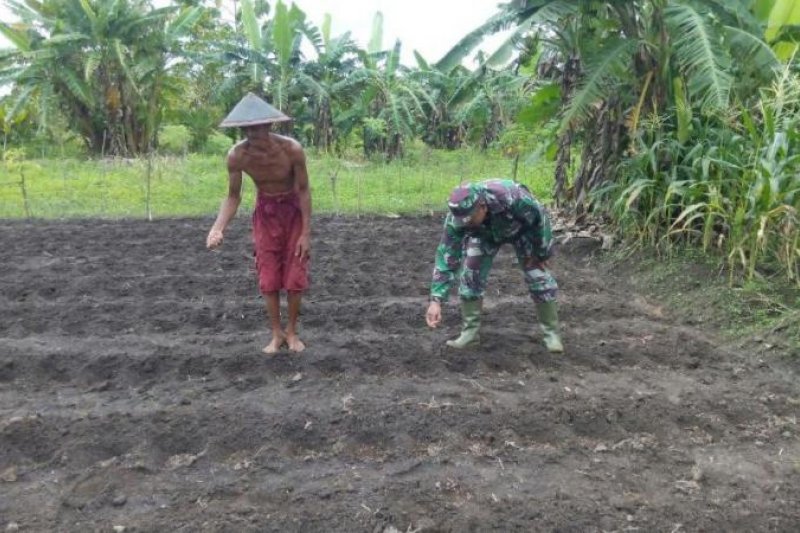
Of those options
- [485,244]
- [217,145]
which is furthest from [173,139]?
[485,244]

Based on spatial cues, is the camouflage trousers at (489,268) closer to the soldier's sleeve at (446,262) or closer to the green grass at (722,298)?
the soldier's sleeve at (446,262)

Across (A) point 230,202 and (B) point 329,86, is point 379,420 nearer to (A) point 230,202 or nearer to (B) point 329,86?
(A) point 230,202

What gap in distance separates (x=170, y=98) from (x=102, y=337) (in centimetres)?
1529

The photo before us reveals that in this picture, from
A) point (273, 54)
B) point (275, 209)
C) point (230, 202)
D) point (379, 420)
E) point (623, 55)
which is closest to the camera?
point (379, 420)

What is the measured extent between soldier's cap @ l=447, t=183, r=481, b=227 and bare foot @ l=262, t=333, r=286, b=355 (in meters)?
1.41

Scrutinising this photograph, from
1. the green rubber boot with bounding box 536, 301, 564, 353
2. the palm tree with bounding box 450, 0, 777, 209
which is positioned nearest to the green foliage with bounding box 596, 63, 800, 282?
the palm tree with bounding box 450, 0, 777, 209

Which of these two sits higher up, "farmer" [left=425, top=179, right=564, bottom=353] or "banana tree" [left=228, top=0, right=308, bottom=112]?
"banana tree" [left=228, top=0, right=308, bottom=112]

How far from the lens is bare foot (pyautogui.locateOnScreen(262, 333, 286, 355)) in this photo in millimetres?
4375

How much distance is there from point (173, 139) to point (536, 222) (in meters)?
15.5

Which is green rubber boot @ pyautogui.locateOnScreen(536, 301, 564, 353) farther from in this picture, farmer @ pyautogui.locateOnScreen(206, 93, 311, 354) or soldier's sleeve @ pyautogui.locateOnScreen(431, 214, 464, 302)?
farmer @ pyautogui.locateOnScreen(206, 93, 311, 354)

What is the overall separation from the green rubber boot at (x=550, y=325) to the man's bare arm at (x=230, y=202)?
1.93m

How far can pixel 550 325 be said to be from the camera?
4.43 meters

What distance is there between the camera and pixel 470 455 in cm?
321

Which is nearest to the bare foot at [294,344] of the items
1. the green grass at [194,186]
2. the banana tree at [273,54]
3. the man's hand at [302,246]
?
the man's hand at [302,246]
